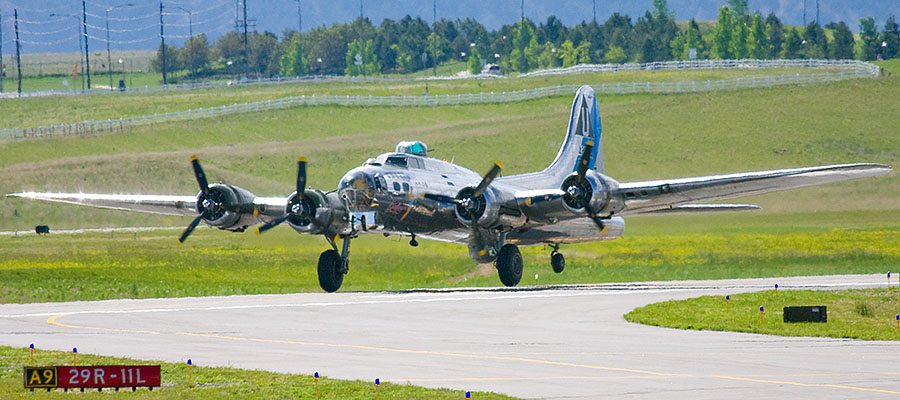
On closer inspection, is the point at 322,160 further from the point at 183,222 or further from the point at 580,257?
the point at 580,257

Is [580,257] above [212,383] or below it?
below

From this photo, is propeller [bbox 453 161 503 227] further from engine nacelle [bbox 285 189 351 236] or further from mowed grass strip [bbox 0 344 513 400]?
mowed grass strip [bbox 0 344 513 400]

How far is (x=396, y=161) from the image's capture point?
47.0m

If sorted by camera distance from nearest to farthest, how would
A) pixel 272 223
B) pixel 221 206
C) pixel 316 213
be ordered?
pixel 316 213
pixel 272 223
pixel 221 206

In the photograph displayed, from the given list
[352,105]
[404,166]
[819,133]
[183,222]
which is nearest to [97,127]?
[352,105]

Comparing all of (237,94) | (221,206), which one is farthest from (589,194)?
(237,94)

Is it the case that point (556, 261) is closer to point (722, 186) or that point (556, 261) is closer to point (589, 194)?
point (589, 194)

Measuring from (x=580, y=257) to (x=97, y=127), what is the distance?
71.5 m

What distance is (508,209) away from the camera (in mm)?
48094

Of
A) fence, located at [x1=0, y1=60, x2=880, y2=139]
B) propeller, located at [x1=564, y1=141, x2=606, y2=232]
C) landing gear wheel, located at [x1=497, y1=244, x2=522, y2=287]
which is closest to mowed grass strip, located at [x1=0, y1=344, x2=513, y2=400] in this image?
propeller, located at [x1=564, y1=141, x2=606, y2=232]

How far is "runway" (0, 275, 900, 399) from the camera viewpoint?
77.7 feet

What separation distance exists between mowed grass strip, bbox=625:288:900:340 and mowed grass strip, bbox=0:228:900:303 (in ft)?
51.1

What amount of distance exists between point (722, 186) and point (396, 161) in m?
12.5

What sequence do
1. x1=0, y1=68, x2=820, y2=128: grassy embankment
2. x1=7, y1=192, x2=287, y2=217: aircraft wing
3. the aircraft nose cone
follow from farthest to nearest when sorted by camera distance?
x1=0, y1=68, x2=820, y2=128: grassy embankment → x1=7, y1=192, x2=287, y2=217: aircraft wing → the aircraft nose cone
